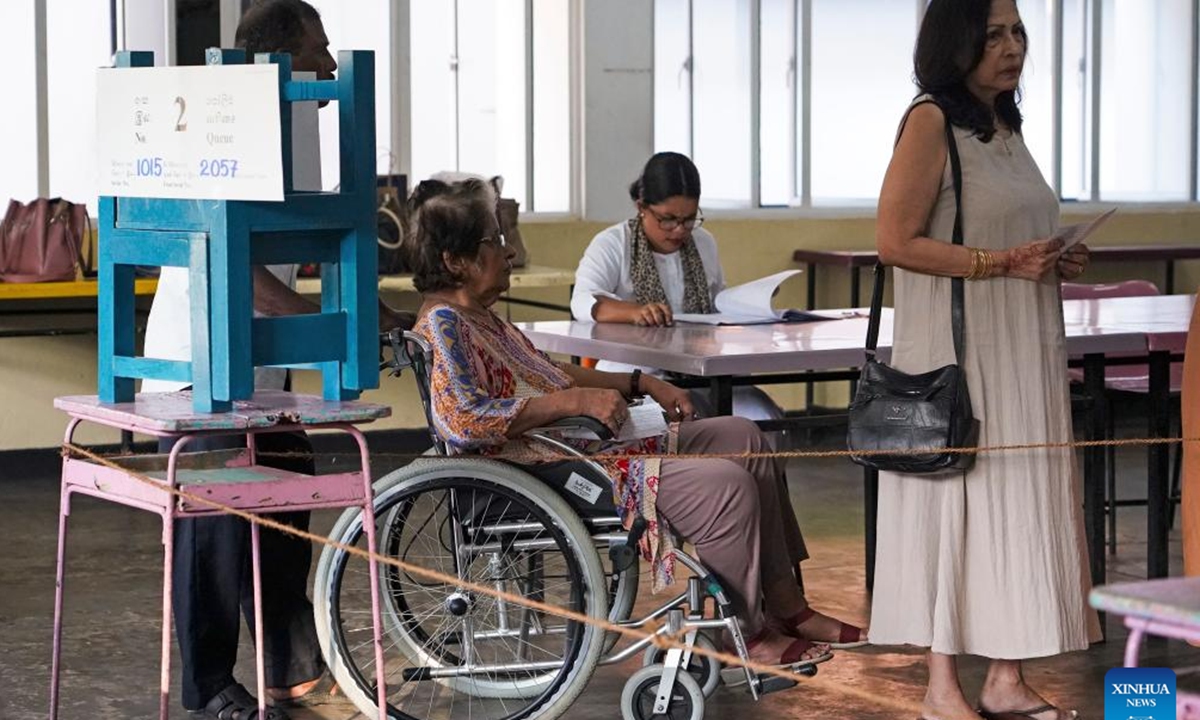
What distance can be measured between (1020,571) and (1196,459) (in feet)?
1.28

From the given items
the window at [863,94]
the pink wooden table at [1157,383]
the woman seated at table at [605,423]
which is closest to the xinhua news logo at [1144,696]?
the woman seated at table at [605,423]

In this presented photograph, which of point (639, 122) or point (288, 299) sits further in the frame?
point (639, 122)

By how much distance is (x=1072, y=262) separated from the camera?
11.9ft

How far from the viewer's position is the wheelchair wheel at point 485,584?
3.48 m

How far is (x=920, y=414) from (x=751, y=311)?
1611 mm

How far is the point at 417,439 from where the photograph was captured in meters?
7.91

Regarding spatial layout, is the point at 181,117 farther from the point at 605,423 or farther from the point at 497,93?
the point at 497,93

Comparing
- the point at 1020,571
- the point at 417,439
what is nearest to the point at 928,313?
the point at 1020,571

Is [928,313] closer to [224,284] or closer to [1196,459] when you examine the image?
[1196,459]

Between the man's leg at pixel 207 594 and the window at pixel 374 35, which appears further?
the window at pixel 374 35

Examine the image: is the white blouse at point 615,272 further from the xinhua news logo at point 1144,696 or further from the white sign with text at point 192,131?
the xinhua news logo at point 1144,696

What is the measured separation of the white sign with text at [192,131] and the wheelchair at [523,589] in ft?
1.93

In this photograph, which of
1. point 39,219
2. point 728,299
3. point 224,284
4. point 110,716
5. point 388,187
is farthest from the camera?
point 388,187

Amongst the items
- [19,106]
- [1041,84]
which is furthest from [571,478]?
[1041,84]
